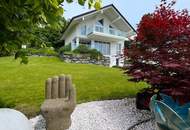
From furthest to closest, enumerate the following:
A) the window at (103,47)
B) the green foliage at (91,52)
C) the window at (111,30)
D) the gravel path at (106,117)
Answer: the window at (111,30), the window at (103,47), the green foliage at (91,52), the gravel path at (106,117)

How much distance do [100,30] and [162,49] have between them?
29996mm

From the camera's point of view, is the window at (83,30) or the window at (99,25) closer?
the window at (83,30)

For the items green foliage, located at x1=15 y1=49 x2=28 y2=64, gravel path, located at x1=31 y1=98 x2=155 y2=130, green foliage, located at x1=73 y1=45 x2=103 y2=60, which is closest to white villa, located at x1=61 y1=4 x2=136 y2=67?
green foliage, located at x1=73 y1=45 x2=103 y2=60

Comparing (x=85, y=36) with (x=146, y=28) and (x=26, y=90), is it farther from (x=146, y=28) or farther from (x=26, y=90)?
(x=146, y=28)

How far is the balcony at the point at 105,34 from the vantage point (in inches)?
1387

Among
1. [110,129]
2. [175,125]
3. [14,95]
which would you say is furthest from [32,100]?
[175,125]

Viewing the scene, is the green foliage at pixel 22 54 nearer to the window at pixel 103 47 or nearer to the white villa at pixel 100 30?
the white villa at pixel 100 30

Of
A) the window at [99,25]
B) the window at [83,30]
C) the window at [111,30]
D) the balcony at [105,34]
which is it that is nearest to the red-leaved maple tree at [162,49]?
the balcony at [105,34]

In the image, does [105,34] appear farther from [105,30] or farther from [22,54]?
[22,54]

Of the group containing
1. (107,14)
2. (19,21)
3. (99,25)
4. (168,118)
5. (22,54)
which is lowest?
(168,118)

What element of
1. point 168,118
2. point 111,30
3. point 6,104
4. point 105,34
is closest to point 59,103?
point 6,104

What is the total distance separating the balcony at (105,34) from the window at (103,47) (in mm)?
448

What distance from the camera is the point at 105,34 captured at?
1421 inches

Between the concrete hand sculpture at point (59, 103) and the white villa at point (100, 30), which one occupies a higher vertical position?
the white villa at point (100, 30)
